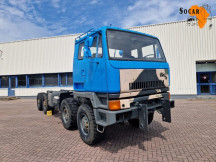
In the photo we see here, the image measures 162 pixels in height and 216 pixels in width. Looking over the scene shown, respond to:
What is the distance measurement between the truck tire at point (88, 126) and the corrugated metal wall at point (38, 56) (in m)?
11.2

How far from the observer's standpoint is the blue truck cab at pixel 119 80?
10.4ft

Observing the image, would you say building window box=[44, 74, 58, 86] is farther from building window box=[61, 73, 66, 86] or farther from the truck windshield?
the truck windshield

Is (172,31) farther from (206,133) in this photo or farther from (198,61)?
(206,133)

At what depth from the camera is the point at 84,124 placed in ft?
13.1

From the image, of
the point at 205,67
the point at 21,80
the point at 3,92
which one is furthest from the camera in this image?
the point at 3,92

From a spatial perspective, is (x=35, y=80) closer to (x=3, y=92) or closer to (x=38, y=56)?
(x=38, y=56)

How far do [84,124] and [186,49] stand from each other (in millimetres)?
11870

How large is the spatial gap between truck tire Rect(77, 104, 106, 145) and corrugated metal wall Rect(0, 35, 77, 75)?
11.2m

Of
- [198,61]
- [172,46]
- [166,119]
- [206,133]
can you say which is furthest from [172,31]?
[166,119]

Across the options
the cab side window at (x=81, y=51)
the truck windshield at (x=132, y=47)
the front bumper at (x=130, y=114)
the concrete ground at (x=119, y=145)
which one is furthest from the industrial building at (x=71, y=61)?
the cab side window at (x=81, y=51)

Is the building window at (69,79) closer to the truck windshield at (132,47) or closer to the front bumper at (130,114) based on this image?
the truck windshield at (132,47)

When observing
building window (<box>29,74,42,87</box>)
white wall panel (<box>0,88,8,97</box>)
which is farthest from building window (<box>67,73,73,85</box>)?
white wall panel (<box>0,88,8,97</box>)

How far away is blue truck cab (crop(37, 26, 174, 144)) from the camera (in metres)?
3.17

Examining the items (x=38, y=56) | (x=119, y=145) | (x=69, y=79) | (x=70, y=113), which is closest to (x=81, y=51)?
(x=70, y=113)
